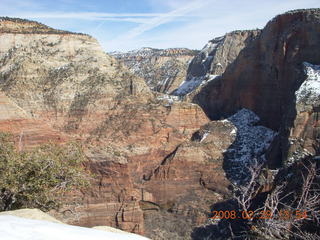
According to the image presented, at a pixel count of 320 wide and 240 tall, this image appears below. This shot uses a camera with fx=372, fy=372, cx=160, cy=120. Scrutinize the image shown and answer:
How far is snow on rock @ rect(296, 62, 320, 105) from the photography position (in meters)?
34.1

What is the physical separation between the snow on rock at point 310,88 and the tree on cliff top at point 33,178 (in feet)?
87.3

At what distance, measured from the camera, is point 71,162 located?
14000 mm

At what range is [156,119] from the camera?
40.2 m

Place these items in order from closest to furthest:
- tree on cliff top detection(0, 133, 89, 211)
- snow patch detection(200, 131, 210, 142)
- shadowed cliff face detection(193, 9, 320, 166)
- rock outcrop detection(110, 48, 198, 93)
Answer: tree on cliff top detection(0, 133, 89, 211), shadowed cliff face detection(193, 9, 320, 166), snow patch detection(200, 131, 210, 142), rock outcrop detection(110, 48, 198, 93)

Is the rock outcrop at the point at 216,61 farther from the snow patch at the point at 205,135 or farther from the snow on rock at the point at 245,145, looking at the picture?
the snow patch at the point at 205,135

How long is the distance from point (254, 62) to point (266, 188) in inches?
968

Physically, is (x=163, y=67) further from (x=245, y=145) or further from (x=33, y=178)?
(x=33, y=178)

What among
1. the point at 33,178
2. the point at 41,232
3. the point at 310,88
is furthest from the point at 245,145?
the point at 41,232

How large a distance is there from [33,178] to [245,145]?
1250 inches

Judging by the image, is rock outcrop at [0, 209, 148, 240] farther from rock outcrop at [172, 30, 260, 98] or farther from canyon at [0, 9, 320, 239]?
rock outcrop at [172, 30, 260, 98]

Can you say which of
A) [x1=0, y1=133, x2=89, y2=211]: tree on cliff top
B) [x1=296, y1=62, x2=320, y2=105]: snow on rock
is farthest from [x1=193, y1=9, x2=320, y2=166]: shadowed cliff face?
[x1=0, y1=133, x2=89, y2=211]: tree on cliff top

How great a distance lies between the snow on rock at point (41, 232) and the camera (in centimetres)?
587

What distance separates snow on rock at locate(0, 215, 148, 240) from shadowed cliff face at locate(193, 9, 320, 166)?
2713cm

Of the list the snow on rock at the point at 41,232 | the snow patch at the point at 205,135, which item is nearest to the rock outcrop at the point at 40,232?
the snow on rock at the point at 41,232
